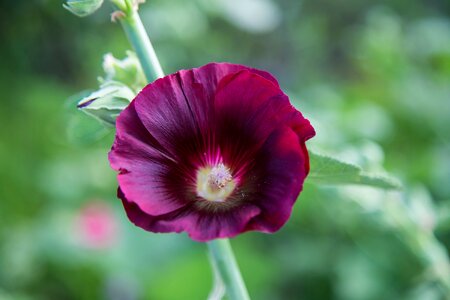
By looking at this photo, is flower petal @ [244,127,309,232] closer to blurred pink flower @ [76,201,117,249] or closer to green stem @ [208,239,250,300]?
green stem @ [208,239,250,300]

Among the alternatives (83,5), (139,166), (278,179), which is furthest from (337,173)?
(83,5)

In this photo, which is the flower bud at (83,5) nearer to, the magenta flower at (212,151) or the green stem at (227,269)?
the magenta flower at (212,151)

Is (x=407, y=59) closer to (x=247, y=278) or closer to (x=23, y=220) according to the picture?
(x=247, y=278)

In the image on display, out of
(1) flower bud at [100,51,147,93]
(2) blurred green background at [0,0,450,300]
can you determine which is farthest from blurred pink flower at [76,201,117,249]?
(1) flower bud at [100,51,147,93]

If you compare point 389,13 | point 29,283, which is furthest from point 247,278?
point 389,13

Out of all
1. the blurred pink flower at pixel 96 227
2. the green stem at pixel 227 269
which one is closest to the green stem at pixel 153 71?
the green stem at pixel 227 269

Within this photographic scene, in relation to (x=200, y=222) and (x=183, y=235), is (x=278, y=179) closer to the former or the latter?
(x=200, y=222)
